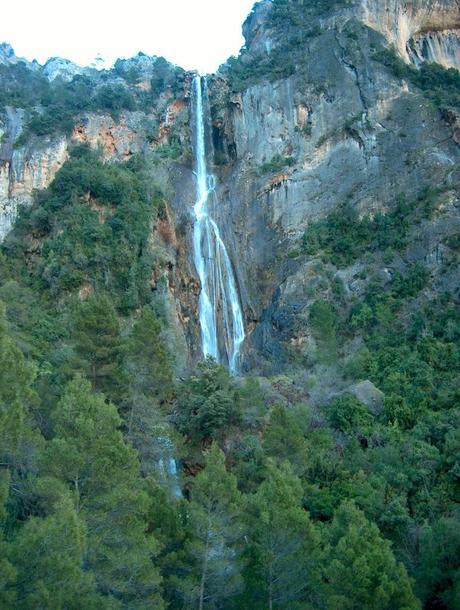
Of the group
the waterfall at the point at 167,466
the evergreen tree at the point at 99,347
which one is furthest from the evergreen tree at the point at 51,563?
the evergreen tree at the point at 99,347

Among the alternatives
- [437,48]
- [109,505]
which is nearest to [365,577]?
[109,505]

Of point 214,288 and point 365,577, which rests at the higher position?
point 214,288

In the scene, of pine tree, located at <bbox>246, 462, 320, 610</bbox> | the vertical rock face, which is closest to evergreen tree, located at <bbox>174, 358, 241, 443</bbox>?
pine tree, located at <bbox>246, 462, 320, 610</bbox>

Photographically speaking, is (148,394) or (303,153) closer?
(148,394)

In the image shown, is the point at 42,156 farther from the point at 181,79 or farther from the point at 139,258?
the point at 181,79

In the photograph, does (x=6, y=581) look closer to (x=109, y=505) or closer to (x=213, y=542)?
(x=109, y=505)

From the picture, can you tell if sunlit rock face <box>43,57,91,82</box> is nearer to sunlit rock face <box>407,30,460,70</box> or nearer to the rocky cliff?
the rocky cliff

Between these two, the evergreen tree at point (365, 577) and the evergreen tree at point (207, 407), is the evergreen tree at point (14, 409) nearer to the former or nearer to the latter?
the evergreen tree at point (365, 577)
